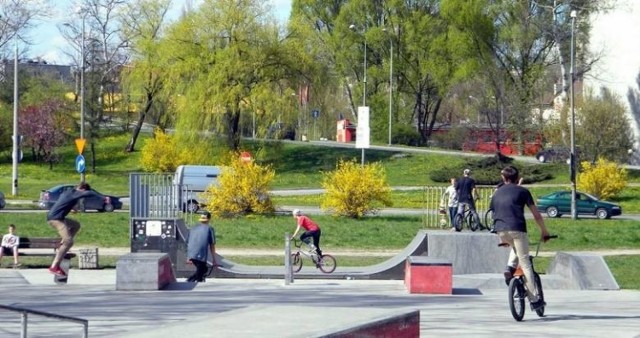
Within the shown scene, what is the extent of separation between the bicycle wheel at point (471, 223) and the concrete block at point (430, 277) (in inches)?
363

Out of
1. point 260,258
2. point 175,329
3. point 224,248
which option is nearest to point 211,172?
point 224,248

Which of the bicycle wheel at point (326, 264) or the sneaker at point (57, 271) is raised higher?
the sneaker at point (57, 271)

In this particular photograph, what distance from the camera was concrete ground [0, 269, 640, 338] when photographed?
10180mm

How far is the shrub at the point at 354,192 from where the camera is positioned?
137ft

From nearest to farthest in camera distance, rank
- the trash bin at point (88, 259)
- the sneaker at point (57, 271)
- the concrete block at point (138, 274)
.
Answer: the concrete block at point (138, 274) → the sneaker at point (57, 271) → the trash bin at point (88, 259)

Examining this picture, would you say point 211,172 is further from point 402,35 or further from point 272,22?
point 402,35

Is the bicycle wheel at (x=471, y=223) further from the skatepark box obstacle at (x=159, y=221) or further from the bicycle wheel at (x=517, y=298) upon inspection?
the bicycle wheel at (x=517, y=298)

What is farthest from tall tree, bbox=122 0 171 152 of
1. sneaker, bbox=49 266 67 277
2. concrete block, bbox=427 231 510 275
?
sneaker, bbox=49 266 67 277

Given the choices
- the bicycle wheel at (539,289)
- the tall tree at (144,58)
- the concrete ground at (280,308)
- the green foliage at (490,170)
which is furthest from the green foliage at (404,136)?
the bicycle wheel at (539,289)

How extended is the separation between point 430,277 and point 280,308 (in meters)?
8.83

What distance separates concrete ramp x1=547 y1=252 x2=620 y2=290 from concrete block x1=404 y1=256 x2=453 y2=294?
2.35 metres

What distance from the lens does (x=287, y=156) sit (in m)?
71.1

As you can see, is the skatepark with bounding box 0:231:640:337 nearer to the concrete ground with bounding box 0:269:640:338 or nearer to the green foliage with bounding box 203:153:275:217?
the concrete ground with bounding box 0:269:640:338

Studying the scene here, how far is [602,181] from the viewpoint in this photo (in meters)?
54.3
